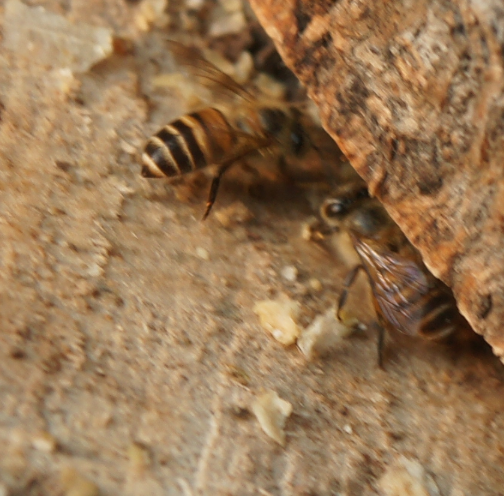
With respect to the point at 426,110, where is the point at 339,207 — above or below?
below

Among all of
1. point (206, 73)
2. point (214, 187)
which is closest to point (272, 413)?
point (214, 187)

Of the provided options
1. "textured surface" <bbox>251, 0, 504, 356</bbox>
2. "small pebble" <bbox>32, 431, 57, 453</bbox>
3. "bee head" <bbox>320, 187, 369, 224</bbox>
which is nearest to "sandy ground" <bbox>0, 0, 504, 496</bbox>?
"small pebble" <bbox>32, 431, 57, 453</bbox>

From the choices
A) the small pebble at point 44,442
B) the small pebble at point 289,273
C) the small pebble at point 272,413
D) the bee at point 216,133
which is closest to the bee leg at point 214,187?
the bee at point 216,133

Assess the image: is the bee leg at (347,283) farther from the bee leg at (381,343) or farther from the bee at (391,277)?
the bee leg at (381,343)

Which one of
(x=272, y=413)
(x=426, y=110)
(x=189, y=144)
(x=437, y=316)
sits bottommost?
(x=272, y=413)

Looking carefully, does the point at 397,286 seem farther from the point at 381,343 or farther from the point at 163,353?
the point at 163,353

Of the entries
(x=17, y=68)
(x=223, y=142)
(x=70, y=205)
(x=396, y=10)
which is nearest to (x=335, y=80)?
(x=396, y=10)
